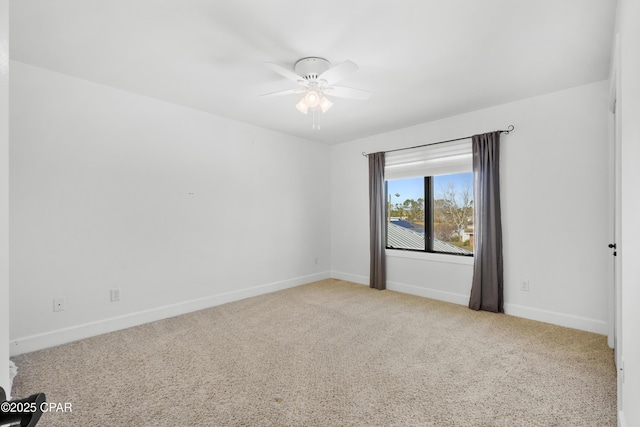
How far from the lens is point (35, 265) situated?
8.77 feet

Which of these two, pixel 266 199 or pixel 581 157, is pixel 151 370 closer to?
pixel 266 199

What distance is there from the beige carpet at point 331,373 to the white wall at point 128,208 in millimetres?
343

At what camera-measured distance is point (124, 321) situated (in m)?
3.15

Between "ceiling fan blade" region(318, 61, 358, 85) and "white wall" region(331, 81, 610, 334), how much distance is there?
2231 mm

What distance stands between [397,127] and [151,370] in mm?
3874

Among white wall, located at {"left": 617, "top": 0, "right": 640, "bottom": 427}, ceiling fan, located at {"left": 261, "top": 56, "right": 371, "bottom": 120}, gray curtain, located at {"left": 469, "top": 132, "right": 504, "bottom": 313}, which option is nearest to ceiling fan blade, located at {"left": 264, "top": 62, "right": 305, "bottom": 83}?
ceiling fan, located at {"left": 261, "top": 56, "right": 371, "bottom": 120}

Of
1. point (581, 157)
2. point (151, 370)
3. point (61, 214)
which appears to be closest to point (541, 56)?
point (581, 157)

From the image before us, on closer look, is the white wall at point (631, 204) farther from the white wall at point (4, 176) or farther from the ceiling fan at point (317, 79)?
the white wall at point (4, 176)

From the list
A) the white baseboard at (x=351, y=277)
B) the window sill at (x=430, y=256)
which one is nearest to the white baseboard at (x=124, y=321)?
the white baseboard at (x=351, y=277)

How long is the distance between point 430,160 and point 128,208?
3.56 meters

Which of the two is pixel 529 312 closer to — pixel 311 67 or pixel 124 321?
pixel 311 67

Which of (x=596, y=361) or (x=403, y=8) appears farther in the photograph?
(x=596, y=361)

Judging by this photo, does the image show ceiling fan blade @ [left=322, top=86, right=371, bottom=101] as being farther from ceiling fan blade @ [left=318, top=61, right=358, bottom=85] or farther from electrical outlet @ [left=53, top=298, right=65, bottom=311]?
electrical outlet @ [left=53, top=298, right=65, bottom=311]

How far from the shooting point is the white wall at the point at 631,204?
4.14 ft
